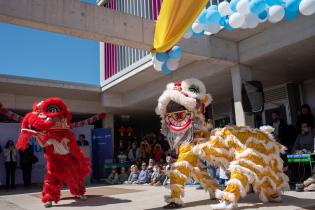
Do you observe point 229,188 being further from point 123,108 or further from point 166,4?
point 123,108

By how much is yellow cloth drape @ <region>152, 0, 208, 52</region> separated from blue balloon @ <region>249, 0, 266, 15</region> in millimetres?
673

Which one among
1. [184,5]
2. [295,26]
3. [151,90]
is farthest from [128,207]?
[151,90]

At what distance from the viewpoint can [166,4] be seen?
227 inches

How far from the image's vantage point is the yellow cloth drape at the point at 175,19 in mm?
5422

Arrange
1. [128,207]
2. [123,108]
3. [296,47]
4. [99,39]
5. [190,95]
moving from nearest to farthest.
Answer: [190,95], [128,207], [99,39], [296,47], [123,108]

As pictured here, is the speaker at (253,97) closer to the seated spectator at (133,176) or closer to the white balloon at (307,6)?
the white balloon at (307,6)

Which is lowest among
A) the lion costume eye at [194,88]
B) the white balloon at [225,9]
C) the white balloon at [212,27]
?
the lion costume eye at [194,88]

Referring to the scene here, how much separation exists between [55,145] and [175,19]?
298 cm

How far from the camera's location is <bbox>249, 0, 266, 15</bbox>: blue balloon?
5195 mm

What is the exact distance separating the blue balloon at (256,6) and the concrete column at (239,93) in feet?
11.6

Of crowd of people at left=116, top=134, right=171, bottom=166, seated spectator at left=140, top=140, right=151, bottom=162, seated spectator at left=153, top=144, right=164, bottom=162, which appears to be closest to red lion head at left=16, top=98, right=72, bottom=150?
crowd of people at left=116, top=134, right=171, bottom=166

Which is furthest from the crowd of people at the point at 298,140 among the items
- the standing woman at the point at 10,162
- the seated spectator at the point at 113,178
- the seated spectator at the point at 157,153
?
the standing woman at the point at 10,162

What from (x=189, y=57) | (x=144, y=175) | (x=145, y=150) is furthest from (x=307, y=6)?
(x=145, y=150)

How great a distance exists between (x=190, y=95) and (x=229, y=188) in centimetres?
142
